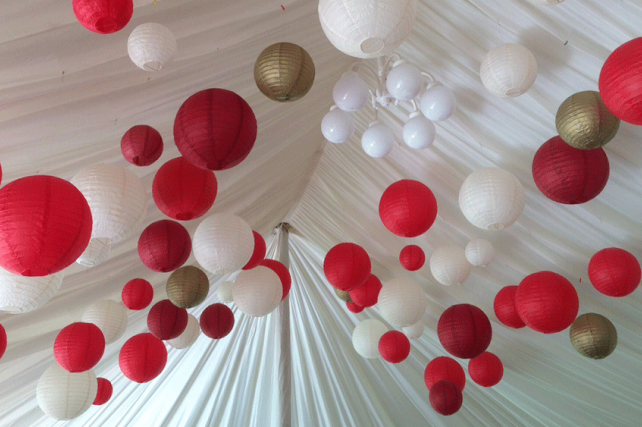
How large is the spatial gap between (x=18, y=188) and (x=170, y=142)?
3.26 feet

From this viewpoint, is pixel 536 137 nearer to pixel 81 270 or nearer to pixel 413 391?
pixel 81 270

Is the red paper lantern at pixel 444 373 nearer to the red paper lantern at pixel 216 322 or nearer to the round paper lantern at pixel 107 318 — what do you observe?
the red paper lantern at pixel 216 322

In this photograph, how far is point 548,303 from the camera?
193 cm

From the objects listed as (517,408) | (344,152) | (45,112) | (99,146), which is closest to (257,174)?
(344,152)

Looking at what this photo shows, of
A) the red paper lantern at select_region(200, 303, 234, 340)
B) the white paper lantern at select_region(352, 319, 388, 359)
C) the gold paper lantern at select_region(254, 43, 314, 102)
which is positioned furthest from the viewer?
the white paper lantern at select_region(352, 319, 388, 359)

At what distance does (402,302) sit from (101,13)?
5.65 ft

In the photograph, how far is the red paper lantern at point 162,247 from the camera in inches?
71.0

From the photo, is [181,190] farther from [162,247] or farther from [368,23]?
[368,23]

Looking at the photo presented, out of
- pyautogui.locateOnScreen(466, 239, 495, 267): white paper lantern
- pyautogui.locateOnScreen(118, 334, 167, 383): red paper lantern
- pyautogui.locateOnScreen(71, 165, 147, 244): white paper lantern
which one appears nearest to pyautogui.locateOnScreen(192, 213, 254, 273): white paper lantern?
pyautogui.locateOnScreen(71, 165, 147, 244): white paper lantern

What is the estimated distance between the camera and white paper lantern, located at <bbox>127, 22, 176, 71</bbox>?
1.41 meters

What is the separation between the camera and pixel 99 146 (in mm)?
1836

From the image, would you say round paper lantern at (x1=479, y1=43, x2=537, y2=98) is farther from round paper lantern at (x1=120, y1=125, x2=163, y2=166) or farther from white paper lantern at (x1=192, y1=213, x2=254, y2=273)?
round paper lantern at (x1=120, y1=125, x2=163, y2=166)

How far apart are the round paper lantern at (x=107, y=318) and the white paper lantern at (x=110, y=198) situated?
0.78 metres

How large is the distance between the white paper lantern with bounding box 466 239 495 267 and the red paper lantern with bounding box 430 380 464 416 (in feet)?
2.06
